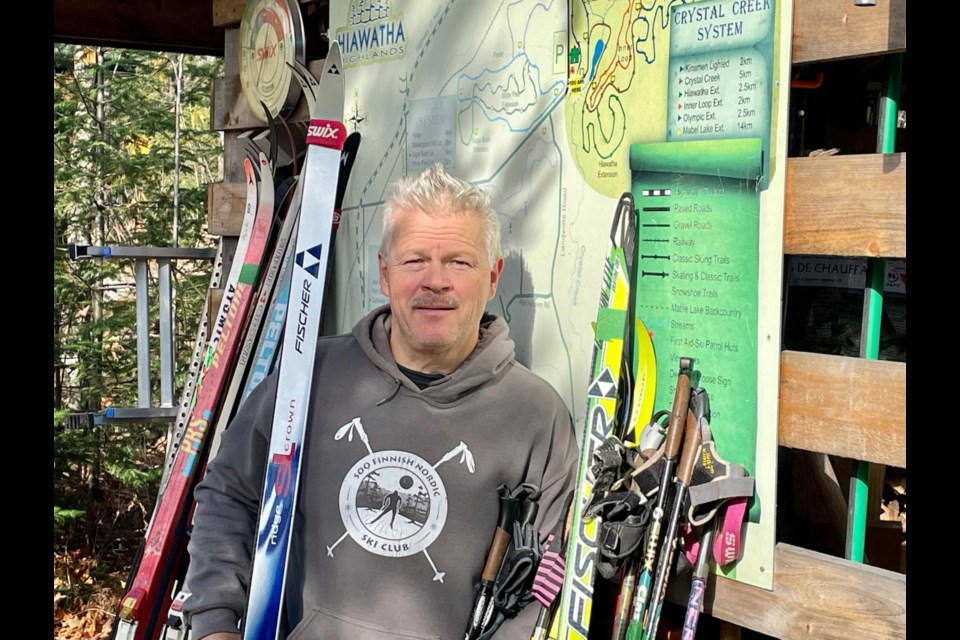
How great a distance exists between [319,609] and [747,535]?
110 cm

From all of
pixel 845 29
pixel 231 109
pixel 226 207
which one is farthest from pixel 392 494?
pixel 231 109

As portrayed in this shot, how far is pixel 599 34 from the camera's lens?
103 inches

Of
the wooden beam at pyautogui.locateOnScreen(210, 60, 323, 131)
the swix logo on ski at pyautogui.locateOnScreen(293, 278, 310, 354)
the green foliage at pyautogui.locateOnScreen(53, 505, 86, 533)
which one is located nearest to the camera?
the swix logo on ski at pyautogui.locateOnScreen(293, 278, 310, 354)

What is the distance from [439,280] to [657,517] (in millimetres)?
806

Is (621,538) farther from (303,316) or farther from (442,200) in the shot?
(303,316)

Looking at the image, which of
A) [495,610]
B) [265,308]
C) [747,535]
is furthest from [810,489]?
[265,308]

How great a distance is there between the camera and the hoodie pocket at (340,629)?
256 cm

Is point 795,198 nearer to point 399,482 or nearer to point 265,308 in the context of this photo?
point 399,482

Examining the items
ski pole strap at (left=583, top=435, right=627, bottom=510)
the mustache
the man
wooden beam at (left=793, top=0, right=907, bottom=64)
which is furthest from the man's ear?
wooden beam at (left=793, top=0, right=907, bottom=64)

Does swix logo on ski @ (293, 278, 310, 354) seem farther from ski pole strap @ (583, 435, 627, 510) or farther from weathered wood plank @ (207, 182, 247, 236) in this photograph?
weathered wood plank @ (207, 182, 247, 236)

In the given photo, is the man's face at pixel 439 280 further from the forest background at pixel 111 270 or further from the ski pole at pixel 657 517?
the forest background at pixel 111 270

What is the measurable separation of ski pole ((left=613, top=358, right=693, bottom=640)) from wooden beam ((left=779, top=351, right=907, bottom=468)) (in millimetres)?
210

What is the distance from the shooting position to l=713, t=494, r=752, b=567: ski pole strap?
→ 2189mm
